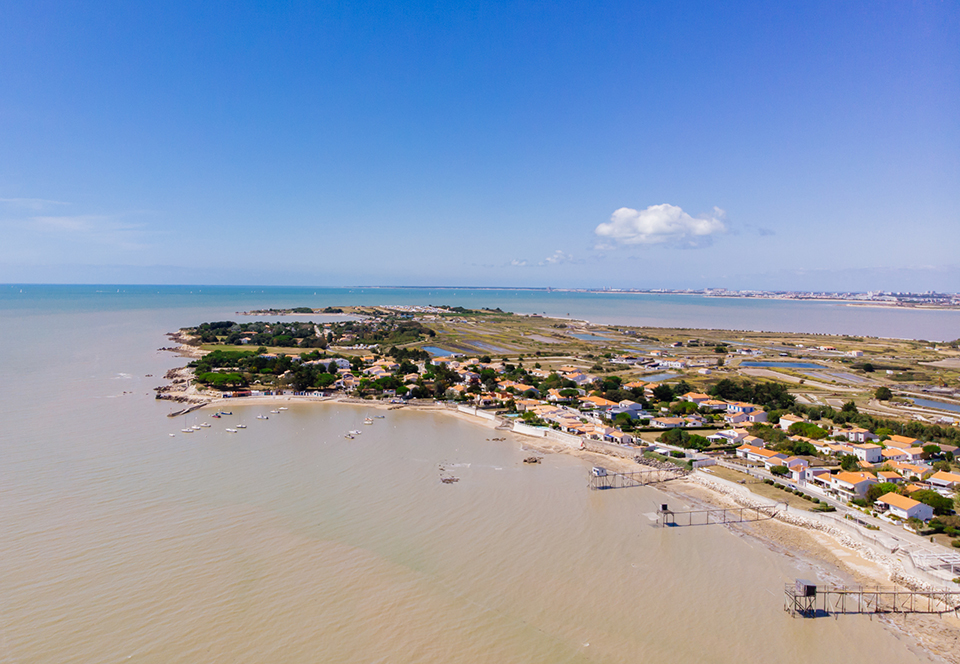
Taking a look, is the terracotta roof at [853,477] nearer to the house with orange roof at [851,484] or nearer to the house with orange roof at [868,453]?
the house with orange roof at [851,484]

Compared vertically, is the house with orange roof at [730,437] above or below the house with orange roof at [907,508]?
below

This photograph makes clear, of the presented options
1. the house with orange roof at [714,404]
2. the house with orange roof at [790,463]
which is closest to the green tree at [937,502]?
the house with orange roof at [790,463]

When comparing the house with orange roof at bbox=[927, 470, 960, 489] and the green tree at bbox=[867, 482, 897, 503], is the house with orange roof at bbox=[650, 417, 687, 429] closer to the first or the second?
the house with orange roof at bbox=[927, 470, 960, 489]

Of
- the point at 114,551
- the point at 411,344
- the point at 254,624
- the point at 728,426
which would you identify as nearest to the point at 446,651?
the point at 254,624

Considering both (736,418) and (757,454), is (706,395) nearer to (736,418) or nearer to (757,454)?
(736,418)

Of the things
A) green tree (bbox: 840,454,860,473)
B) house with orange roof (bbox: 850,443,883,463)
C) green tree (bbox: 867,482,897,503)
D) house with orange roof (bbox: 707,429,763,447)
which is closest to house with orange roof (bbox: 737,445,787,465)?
house with orange roof (bbox: 707,429,763,447)
